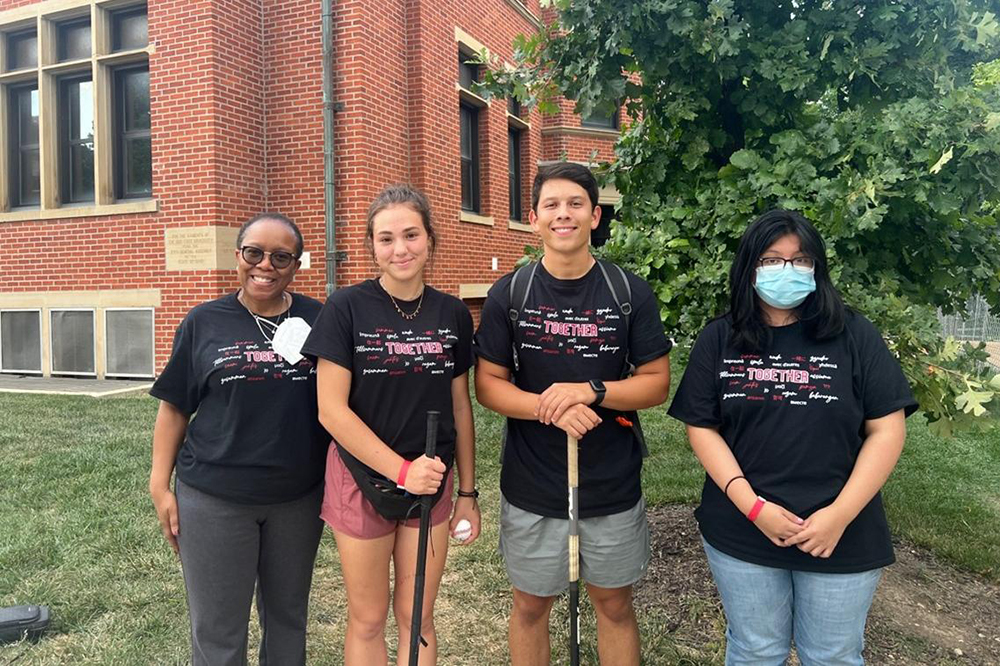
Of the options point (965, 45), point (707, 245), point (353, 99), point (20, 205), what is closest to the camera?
point (965, 45)

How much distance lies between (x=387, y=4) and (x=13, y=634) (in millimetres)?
8644

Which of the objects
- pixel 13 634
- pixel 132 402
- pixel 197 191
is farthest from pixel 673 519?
pixel 197 191

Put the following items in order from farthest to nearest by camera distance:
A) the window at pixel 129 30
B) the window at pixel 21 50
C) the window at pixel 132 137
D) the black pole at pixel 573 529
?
1. the window at pixel 21 50
2. the window at pixel 132 137
3. the window at pixel 129 30
4. the black pole at pixel 573 529

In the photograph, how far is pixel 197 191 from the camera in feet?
30.1

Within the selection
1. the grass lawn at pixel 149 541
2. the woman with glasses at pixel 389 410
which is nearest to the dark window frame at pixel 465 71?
the grass lawn at pixel 149 541

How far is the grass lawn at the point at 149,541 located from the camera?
3424 millimetres

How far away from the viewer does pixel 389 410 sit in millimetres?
2463

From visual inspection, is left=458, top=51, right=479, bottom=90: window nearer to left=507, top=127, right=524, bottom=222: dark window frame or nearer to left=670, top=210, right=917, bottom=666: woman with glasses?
left=507, top=127, right=524, bottom=222: dark window frame

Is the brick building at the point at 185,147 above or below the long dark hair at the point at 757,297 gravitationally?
above

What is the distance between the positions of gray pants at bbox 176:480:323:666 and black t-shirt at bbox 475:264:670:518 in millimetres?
824

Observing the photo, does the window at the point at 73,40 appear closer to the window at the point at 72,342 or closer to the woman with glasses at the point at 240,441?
the window at the point at 72,342

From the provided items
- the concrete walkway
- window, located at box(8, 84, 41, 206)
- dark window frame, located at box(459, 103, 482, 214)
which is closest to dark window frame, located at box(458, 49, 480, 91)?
dark window frame, located at box(459, 103, 482, 214)

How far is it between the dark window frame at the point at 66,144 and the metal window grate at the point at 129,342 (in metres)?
1.90

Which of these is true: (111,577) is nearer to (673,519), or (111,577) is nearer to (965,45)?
(673,519)
